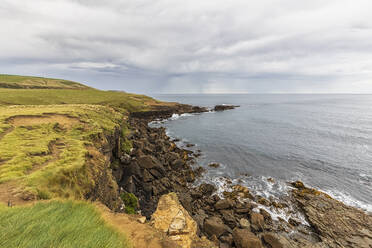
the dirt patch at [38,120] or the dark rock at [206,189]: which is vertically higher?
the dirt patch at [38,120]

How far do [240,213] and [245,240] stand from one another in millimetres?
4621

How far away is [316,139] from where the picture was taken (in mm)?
42688

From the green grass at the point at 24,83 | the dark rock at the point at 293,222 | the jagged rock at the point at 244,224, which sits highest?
the green grass at the point at 24,83

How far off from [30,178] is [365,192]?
35.0 m

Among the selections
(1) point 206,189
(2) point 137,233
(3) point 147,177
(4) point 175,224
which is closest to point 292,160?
(1) point 206,189

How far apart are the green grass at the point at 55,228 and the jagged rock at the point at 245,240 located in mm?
11528

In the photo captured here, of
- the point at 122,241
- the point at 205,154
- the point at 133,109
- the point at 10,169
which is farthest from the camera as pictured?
the point at 133,109

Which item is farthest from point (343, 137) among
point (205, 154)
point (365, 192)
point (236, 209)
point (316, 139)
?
point (236, 209)

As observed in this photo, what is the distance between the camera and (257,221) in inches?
611

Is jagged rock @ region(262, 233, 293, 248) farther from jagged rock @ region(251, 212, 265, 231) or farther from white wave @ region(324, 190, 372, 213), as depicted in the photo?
white wave @ region(324, 190, 372, 213)

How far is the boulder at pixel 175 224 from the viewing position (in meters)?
8.52

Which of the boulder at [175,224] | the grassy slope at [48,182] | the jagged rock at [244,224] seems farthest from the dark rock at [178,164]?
the boulder at [175,224]

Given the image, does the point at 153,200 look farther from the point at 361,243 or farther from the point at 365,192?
the point at 365,192

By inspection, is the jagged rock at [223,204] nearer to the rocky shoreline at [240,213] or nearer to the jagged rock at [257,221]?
the rocky shoreline at [240,213]
